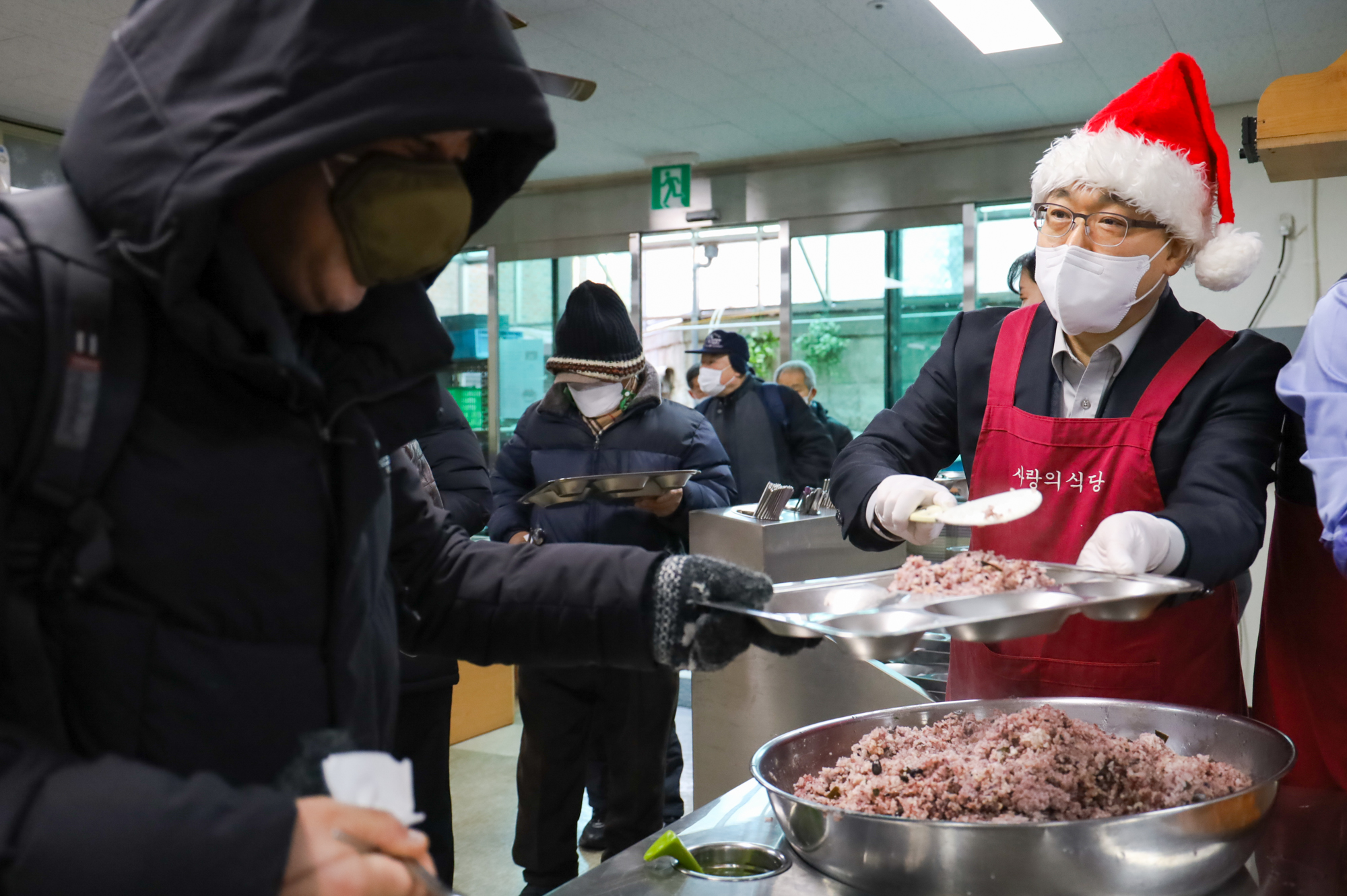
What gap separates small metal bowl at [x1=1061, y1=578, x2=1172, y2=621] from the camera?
1157 mm

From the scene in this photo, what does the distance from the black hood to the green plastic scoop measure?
0.91 m

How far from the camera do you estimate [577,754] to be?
3068 mm

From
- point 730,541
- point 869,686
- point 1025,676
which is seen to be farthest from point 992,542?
point 730,541

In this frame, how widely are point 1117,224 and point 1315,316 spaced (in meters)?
0.38

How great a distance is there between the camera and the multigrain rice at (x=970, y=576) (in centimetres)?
Answer: 132

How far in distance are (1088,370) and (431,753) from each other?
185cm

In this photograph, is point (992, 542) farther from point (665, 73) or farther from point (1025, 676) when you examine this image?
point (665, 73)

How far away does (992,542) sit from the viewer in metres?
1.77

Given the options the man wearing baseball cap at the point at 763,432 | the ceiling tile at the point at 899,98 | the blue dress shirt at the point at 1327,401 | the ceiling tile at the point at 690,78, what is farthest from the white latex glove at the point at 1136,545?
the ceiling tile at the point at 899,98

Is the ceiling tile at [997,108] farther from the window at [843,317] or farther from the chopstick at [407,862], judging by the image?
the chopstick at [407,862]

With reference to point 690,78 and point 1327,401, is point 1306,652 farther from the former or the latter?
point 690,78

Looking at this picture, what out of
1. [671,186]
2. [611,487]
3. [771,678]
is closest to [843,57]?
[671,186]

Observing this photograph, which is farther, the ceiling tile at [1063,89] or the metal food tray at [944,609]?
the ceiling tile at [1063,89]

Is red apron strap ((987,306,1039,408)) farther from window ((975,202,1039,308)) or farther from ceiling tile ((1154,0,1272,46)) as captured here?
window ((975,202,1039,308))
